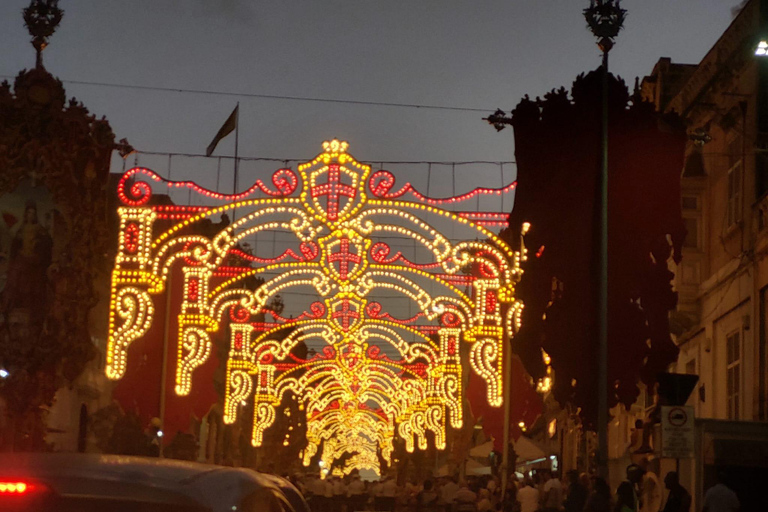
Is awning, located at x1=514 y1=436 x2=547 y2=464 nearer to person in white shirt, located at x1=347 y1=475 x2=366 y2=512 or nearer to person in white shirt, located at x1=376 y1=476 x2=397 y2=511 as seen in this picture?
person in white shirt, located at x1=376 y1=476 x2=397 y2=511

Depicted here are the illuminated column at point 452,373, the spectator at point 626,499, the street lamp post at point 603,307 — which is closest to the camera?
the street lamp post at point 603,307

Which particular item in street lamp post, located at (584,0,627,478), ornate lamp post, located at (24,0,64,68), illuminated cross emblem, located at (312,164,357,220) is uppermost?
ornate lamp post, located at (24,0,64,68)

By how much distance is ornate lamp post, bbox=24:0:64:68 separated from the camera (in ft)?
77.4

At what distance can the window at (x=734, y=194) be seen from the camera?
90.9 ft

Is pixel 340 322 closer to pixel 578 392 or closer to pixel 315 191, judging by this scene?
pixel 315 191

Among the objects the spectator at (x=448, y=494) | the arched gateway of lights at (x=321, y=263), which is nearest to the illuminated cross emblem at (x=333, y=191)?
the arched gateway of lights at (x=321, y=263)

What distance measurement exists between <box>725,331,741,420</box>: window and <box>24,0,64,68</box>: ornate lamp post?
1458cm

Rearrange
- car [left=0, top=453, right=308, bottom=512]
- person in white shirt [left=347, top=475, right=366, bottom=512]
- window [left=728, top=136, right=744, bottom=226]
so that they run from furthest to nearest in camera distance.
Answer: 1. person in white shirt [left=347, top=475, right=366, bottom=512]
2. window [left=728, top=136, right=744, bottom=226]
3. car [left=0, top=453, right=308, bottom=512]

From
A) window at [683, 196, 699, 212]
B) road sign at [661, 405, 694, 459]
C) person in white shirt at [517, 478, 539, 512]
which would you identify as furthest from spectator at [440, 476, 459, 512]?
road sign at [661, 405, 694, 459]

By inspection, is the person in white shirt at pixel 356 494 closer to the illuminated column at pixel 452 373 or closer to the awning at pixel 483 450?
the awning at pixel 483 450

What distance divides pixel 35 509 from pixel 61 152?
1830cm

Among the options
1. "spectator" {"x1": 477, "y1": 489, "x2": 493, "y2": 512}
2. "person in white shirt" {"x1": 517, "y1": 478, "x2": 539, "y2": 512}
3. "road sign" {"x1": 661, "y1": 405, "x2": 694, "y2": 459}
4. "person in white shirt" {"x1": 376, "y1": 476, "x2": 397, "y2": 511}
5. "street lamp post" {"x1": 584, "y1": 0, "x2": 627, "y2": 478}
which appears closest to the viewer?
"road sign" {"x1": 661, "y1": 405, "x2": 694, "y2": 459}

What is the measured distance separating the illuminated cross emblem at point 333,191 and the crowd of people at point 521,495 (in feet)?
19.8

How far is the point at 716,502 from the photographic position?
758 inches
